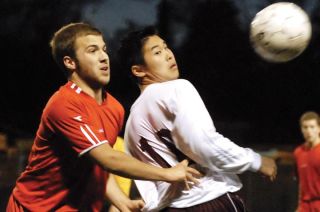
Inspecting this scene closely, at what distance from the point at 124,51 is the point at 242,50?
12097 millimetres

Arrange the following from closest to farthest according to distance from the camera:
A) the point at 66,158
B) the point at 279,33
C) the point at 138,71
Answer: the point at 66,158 → the point at 138,71 → the point at 279,33

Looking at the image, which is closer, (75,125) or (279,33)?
(75,125)

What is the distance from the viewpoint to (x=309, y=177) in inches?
289

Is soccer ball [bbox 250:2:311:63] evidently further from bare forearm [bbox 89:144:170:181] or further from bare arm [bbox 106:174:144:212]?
bare forearm [bbox 89:144:170:181]

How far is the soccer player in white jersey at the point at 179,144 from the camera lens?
3244mm

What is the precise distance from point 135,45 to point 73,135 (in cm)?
69

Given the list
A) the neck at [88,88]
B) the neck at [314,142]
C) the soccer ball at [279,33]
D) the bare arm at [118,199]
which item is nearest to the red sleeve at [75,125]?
the neck at [88,88]

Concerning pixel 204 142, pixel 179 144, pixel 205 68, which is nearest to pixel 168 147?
pixel 179 144

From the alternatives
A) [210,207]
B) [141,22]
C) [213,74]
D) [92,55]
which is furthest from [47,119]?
[141,22]

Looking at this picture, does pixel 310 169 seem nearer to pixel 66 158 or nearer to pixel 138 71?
pixel 138 71

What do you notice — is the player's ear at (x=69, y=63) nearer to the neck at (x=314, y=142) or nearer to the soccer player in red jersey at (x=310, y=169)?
the soccer player in red jersey at (x=310, y=169)

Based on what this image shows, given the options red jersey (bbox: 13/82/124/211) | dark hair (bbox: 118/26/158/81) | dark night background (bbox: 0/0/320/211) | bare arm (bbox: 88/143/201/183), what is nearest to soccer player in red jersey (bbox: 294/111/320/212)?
dark hair (bbox: 118/26/158/81)

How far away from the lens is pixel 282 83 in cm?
1523

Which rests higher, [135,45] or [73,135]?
[135,45]
